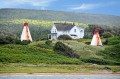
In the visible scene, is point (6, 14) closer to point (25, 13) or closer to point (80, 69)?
point (25, 13)

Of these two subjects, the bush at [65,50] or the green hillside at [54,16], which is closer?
the bush at [65,50]

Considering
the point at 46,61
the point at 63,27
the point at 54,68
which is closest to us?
the point at 54,68

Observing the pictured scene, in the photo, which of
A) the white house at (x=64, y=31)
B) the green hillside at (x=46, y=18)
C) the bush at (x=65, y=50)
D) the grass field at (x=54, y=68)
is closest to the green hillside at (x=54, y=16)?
the green hillside at (x=46, y=18)

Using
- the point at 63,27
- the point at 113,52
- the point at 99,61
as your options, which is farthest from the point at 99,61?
the point at 63,27

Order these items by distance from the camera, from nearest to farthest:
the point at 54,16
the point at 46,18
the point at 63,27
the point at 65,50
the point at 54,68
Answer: the point at 54,68 < the point at 65,50 < the point at 63,27 < the point at 46,18 < the point at 54,16

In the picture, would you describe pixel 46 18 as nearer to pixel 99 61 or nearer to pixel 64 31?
pixel 64 31

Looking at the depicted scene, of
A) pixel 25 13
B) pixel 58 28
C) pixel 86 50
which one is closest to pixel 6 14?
pixel 25 13

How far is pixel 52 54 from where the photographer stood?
53.8 m

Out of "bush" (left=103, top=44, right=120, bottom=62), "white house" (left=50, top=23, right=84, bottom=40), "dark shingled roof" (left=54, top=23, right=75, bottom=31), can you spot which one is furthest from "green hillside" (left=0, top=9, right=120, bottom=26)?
"bush" (left=103, top=44, right=120, bottom=62)

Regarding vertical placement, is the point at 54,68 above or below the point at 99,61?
below

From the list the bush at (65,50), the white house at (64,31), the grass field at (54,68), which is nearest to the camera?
the grass field at (54,68)

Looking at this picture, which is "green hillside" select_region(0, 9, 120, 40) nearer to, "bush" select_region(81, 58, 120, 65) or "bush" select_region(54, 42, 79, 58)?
"bush" select_region(54, 42, 79, 58)

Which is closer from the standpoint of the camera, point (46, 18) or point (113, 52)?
point (113, 52)

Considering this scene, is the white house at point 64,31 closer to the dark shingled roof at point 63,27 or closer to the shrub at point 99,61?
the dark shingled roof at point 63,27
